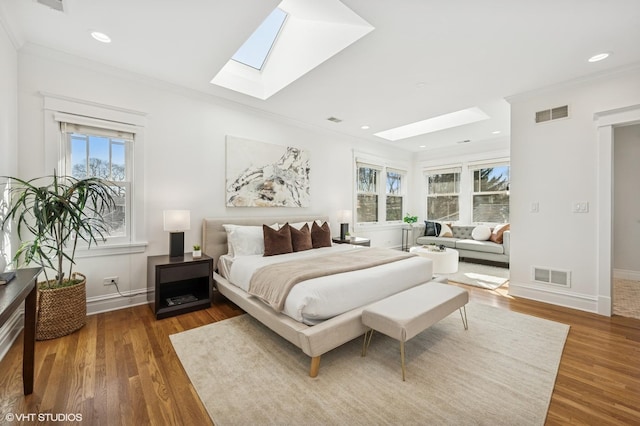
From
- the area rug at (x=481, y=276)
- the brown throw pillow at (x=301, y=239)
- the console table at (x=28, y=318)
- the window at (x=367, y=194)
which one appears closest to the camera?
the console table at (x=28, y=318)

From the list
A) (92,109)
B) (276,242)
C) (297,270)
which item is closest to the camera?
(297,270)

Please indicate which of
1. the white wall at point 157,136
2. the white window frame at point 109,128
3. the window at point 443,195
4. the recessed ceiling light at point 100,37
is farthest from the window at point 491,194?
the recessed ceiling light at point 100,37

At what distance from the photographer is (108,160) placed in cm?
308

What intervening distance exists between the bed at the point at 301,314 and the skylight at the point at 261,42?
2.14 meters

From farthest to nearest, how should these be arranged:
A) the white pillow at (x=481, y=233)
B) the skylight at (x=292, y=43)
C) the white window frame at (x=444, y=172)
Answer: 1. the white window frame at (x=444, y=172)
2. the white pillow at (x=481, y=233)
3. the skylight at (x=292, y=43)

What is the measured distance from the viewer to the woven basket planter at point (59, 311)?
2.37 metres

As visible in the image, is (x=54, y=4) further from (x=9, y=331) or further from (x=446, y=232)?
(x=446, y=232)

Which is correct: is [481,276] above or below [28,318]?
below

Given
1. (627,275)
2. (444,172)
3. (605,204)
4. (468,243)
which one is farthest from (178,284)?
(627,275)

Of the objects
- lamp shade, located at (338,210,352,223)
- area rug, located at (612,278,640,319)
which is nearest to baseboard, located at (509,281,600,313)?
area rug, located at (612,278,640,319)

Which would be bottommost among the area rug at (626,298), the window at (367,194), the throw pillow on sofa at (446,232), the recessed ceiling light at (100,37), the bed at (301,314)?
the area rug at (626,298)

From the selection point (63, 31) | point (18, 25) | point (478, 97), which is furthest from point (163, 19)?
point (478, 97)

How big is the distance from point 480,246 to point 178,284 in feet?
17.9

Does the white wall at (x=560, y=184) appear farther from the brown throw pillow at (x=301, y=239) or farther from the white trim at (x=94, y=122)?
the white trim at (x=94, y=122)
